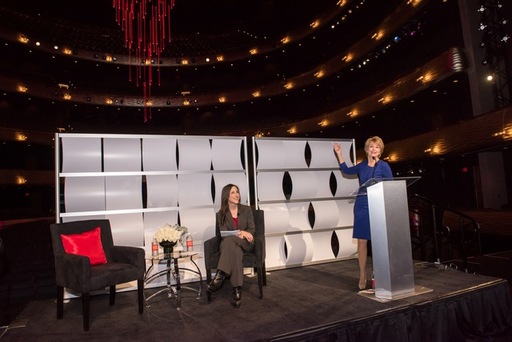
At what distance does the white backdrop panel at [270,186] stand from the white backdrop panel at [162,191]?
1.15m

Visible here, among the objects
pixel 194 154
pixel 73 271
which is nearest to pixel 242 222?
pixel 194 154

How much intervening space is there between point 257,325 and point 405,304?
4.11 feet

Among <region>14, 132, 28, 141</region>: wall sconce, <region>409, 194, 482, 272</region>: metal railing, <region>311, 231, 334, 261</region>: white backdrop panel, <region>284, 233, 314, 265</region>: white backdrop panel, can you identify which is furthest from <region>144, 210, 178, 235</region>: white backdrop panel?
<region>14, 132, 28, 141</region>: wall sconce

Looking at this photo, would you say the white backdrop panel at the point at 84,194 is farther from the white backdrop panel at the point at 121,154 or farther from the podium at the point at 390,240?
the podium at the point at 390,240

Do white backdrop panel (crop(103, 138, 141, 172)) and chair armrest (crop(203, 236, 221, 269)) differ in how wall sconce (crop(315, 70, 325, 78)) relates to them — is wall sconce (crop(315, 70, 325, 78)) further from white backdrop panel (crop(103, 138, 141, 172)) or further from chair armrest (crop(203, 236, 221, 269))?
chair armrest (crop(203, 236, 221, 269))

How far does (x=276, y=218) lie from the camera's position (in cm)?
471

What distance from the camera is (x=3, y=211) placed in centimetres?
1438

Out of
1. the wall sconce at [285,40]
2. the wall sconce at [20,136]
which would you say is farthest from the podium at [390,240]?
the wall sconce at [285,40]

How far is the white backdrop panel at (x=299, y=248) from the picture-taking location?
473 cm

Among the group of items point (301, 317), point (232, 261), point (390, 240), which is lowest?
point (301, 317)

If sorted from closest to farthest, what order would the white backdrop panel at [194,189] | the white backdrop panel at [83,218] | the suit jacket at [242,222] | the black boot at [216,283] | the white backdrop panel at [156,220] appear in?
the black boot at [216,283]
the suit jacket at [242,222]
the white backdrop panel at [83,218]
the white backdrop panel at [156,220]
the white backdrop panel at [194,189]

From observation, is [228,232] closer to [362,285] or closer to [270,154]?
[362,285]

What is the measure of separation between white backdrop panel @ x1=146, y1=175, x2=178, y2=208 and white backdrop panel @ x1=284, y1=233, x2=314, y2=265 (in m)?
1.65

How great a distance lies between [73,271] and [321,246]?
10.6ft
